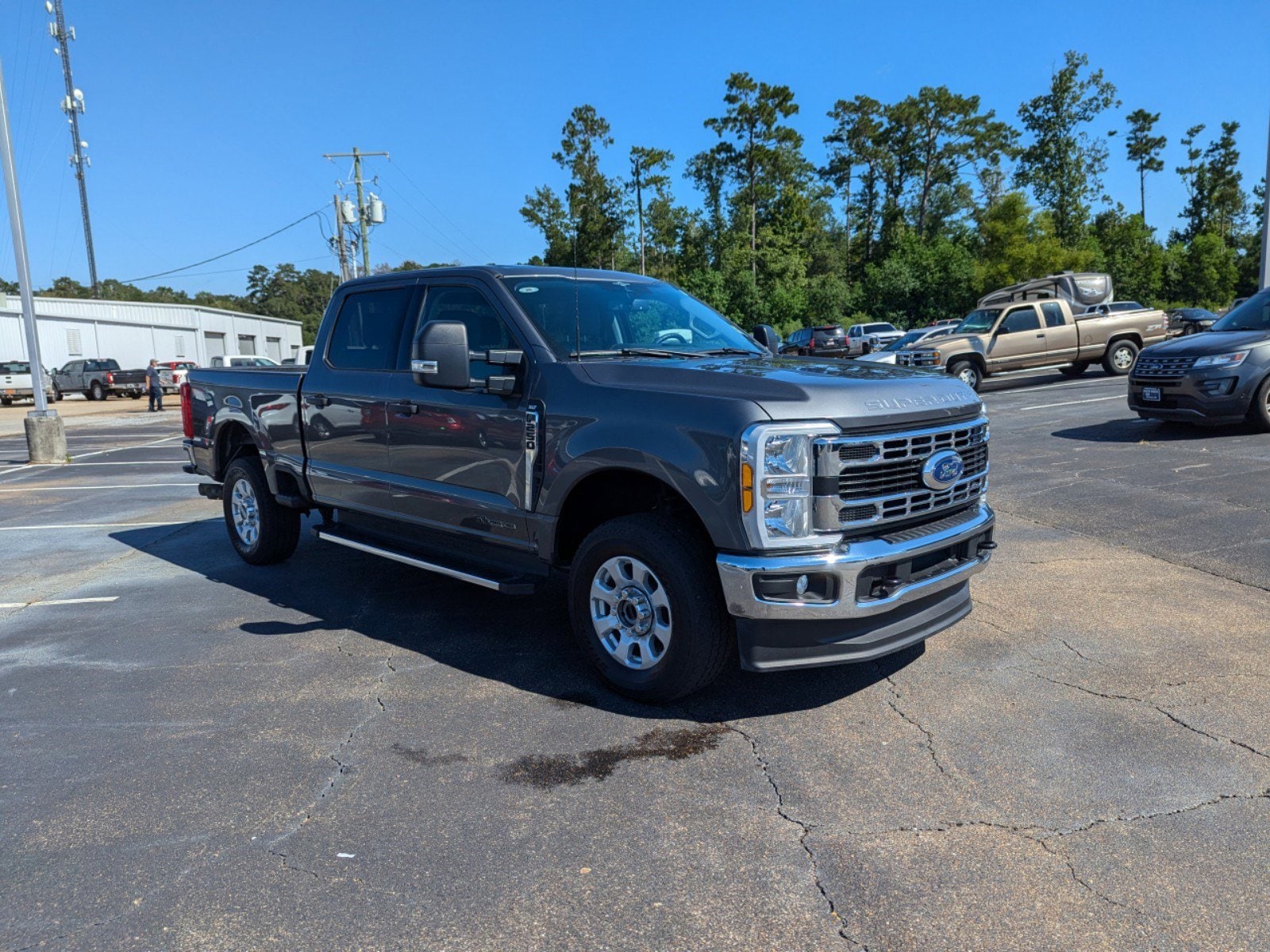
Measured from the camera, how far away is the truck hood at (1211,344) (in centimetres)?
1049

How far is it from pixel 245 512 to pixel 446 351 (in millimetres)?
3547

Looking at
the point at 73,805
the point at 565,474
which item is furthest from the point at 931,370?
the point at 73,805

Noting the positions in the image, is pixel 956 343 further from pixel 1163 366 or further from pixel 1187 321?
pixel 1187 321

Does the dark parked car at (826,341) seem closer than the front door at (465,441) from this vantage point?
No

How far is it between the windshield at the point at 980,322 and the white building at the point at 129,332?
40.3 m

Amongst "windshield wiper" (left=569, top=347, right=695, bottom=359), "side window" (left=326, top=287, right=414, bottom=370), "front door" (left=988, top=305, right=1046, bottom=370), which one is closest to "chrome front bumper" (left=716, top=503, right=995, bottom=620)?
"windshield wiper" (left=569, top=347, right=695, bottom=359)

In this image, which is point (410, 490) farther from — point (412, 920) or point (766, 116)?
point (766, 116)

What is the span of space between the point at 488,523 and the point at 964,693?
2.50 meters

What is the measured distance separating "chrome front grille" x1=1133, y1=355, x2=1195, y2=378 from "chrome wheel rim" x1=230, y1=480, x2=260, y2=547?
10.1 m

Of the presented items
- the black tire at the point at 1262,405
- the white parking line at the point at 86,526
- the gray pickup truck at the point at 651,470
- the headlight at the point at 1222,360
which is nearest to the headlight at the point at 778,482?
the gray pickup truck at the point at 651,470

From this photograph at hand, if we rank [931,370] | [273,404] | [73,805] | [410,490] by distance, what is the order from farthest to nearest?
[273,404] → [410,490] → [931,370] → [73,805]

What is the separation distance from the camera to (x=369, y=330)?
230 inches

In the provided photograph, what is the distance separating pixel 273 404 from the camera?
6.53m

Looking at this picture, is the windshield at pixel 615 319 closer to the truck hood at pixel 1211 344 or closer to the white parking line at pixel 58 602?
the white parking line at pixel 58 602
